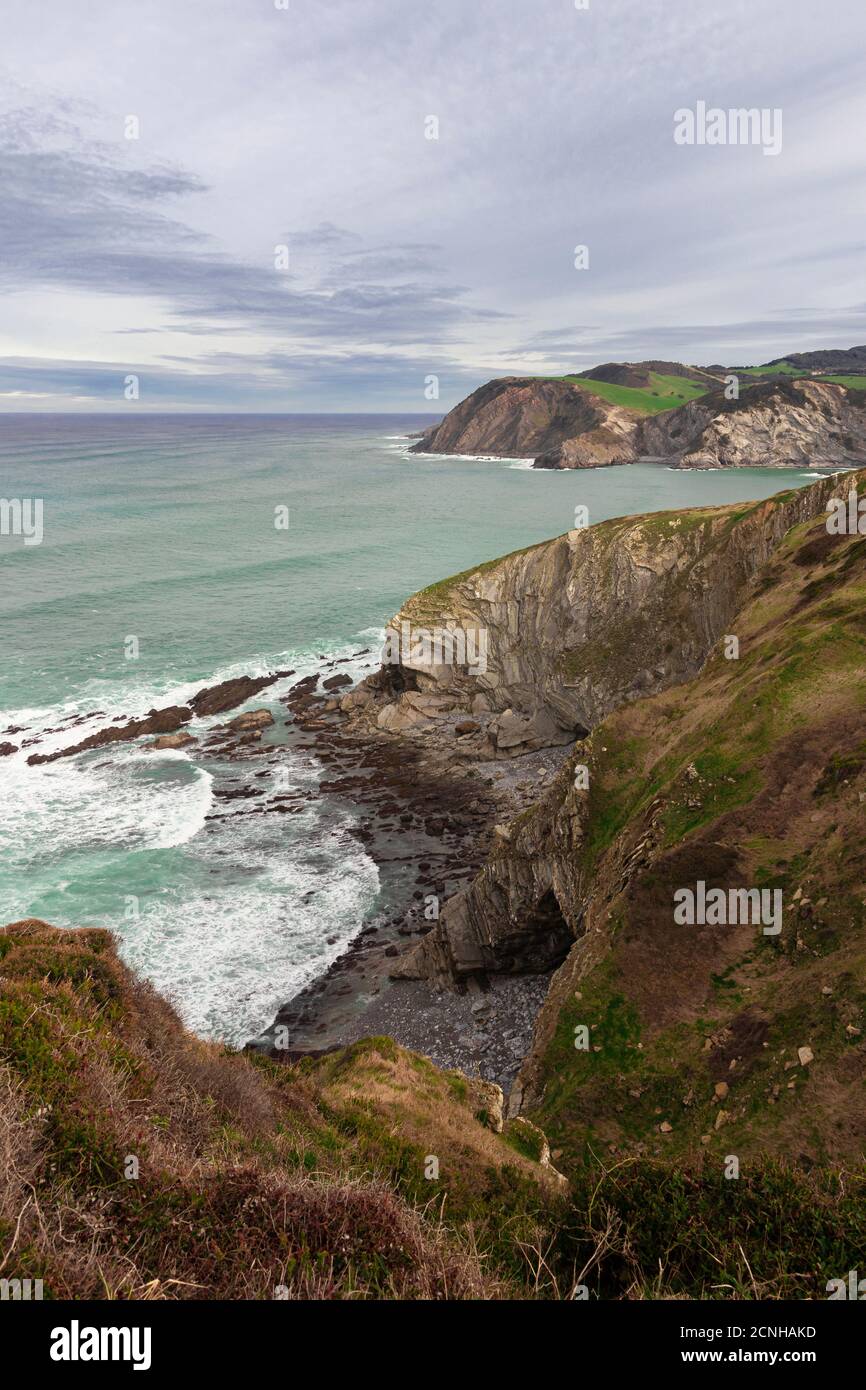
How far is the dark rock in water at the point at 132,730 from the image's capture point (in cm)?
4886

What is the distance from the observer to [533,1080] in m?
18.7

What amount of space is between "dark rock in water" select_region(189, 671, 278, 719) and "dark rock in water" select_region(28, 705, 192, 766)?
1260 mm

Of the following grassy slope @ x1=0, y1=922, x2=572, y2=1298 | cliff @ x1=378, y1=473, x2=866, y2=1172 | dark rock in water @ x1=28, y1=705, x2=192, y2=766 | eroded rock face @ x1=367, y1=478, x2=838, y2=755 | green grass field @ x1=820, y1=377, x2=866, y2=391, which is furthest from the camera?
green grass field @ x1=820, y1=377, x2=866, y2=391

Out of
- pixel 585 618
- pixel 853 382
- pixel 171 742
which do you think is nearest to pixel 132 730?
pixel 171 742

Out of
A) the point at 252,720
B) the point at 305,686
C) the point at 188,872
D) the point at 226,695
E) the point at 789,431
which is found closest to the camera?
the point at 188,872

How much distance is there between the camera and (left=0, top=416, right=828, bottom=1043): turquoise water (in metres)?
32.8

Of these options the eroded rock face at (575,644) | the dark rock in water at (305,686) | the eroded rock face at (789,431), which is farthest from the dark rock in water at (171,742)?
the eroded rock face at (789,431)

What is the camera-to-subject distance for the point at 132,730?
173ft

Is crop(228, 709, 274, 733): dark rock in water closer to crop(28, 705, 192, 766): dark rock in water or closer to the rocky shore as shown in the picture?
the rocky shore

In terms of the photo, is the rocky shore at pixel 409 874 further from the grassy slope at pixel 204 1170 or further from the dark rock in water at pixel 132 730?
the grassy slope at pixel 204 1170

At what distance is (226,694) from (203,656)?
10486mm

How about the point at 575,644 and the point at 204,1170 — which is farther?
the point at 575,644

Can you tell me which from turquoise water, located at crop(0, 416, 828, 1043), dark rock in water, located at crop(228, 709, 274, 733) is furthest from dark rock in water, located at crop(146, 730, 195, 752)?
dark rock in water, located at crop(228, 709, 274, 733)

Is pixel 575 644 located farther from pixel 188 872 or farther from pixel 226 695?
pixel 188 872
